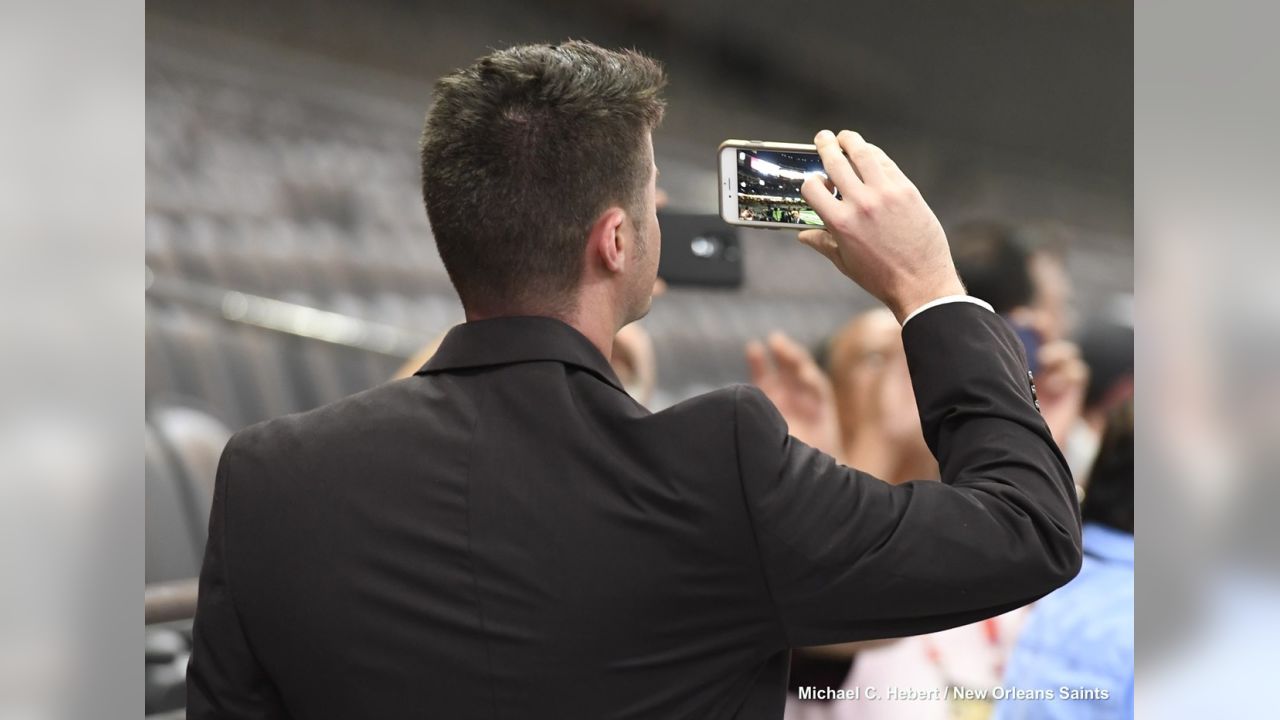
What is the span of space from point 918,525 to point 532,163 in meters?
0.41

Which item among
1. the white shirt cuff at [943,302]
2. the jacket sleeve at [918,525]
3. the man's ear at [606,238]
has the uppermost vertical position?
the man's ear at [606,238]

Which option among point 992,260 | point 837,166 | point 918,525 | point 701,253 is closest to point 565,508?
point 918,525

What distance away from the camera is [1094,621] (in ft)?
7.86

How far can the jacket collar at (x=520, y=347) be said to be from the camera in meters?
0.92

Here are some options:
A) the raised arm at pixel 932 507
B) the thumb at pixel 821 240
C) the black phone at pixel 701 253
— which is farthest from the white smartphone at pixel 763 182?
the black phone at pixel 701 253

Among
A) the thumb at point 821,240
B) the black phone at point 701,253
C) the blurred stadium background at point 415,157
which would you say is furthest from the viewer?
the black phone at point 701,253

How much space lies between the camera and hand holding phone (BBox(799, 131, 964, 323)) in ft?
3.22

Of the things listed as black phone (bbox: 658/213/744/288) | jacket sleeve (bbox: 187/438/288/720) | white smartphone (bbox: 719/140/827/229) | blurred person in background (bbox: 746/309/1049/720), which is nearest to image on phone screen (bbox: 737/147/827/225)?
white smartphone (bbox: 719/140/827/229)

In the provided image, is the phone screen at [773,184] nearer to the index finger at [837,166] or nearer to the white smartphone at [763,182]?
the white smartphone at [763,182]

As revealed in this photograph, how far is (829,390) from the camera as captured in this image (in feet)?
7.63

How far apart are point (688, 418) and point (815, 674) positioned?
1.57m

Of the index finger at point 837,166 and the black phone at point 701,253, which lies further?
the black phone at point 701,253

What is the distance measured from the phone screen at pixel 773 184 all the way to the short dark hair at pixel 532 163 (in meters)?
0.39

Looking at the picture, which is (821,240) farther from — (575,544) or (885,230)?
(575,544)
